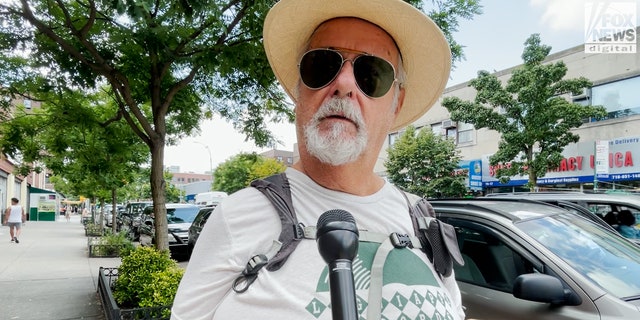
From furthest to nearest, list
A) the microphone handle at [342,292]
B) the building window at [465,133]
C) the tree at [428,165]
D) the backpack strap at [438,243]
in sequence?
the building window at [465,133] < the tree at [428,165] < the backpack strap at [438,243] < the microphone handle at [342,292]

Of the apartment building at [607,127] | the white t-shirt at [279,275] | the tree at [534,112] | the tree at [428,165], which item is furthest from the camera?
the tree at [428,165]

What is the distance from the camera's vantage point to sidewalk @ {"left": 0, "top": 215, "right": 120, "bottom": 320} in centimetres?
665

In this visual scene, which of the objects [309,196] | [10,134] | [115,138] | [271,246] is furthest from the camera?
[115,138]

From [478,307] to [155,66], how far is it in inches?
195

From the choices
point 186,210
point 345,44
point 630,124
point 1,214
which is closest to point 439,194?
point 630,124

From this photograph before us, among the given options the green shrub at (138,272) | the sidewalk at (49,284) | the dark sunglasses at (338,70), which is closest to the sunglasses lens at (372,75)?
the dark sunglasses at (338,70)

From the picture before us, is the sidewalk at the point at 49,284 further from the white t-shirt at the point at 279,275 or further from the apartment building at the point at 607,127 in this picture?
the apartment building at the point at 607,127

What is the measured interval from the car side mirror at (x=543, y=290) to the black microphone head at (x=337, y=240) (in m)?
2.27

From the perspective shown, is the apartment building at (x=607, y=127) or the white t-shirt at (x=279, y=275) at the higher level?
the apartment building at (x=607, y=127)

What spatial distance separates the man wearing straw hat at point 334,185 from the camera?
123 cm

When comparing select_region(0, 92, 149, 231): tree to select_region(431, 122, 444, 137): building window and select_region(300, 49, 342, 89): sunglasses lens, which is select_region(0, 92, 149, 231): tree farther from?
select_region(431, 122, 444, 137): building window

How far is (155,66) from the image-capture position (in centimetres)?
614

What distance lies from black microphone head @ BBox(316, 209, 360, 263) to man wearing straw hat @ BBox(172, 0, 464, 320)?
39 centimetres

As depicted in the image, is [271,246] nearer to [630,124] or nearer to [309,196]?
[309,196]
